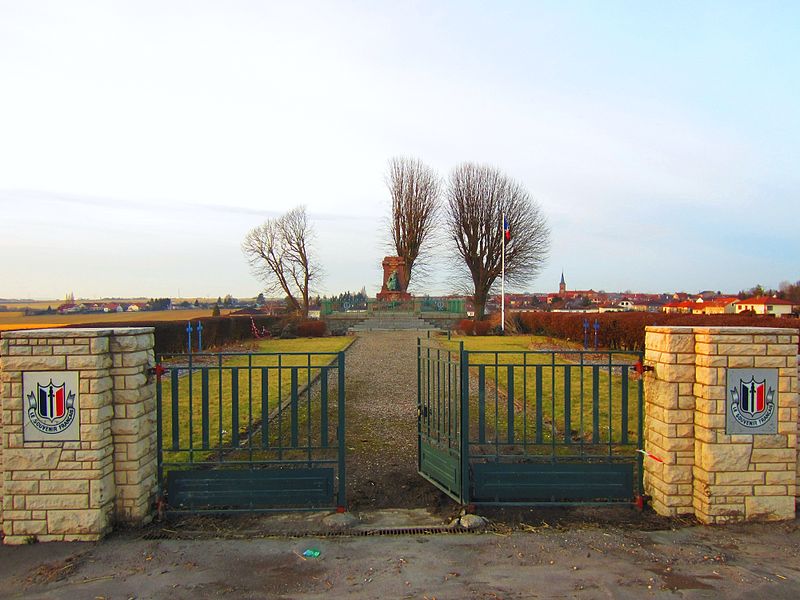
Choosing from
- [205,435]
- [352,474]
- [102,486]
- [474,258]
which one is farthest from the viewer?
[474,258]

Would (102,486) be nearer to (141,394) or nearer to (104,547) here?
(104,547)

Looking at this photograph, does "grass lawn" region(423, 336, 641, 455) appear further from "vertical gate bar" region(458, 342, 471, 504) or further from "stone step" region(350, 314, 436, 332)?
"stone step" region(350, 314, 436, 332)

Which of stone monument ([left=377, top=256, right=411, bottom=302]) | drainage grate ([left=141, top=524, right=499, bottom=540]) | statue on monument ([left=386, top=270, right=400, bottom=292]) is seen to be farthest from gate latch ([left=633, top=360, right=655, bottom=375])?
statue on monument ([left=386, top=270, right=400, bottom=292])

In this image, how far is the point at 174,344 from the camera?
63.7 feet

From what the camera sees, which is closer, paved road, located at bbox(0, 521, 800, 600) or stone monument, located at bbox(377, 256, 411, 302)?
paved road, located at bbox(0, 521, 800, 600)

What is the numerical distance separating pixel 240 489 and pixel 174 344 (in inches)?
617

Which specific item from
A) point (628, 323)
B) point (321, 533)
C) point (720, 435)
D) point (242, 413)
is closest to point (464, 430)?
point (321, 533)

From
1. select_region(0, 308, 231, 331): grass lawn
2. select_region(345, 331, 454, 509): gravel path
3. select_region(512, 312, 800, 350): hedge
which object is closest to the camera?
select_region(345, 331, 454, 509): gravel path

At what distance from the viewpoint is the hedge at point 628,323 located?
14.7 m

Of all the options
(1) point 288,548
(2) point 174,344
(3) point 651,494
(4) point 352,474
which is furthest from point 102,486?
(2) point 174,344

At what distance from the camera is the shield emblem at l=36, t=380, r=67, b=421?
4648 mm

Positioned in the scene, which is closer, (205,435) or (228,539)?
(228,539)

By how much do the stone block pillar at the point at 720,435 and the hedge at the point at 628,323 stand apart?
9.87 m

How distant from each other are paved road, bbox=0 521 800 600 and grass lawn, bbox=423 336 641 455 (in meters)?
0.97
